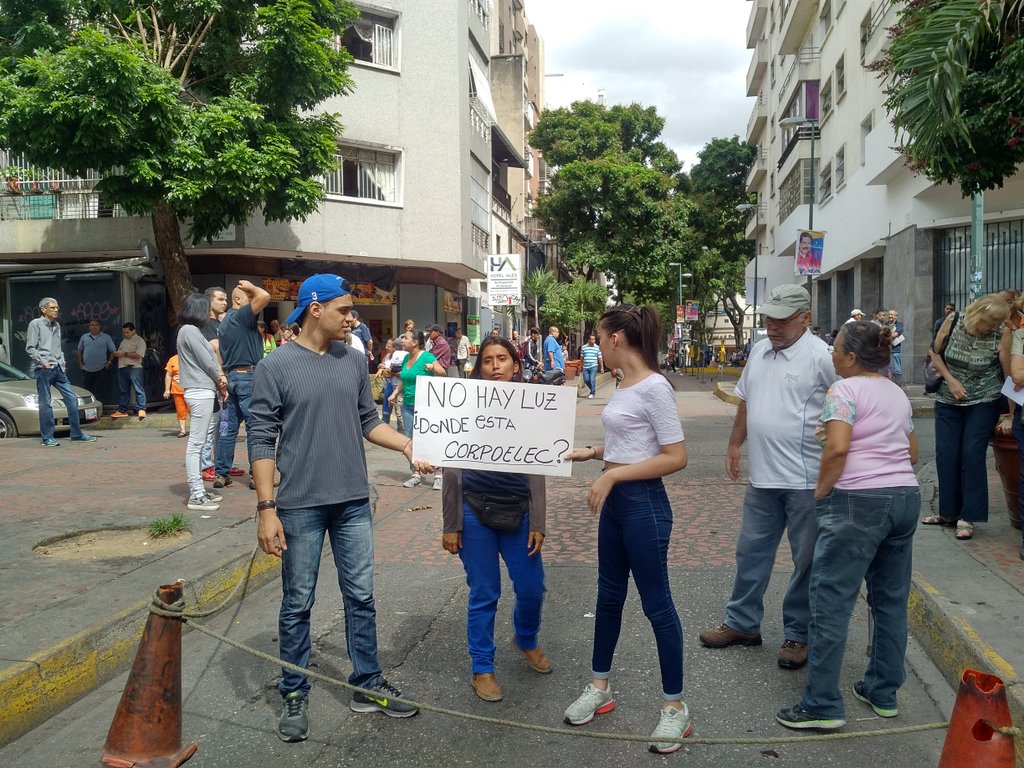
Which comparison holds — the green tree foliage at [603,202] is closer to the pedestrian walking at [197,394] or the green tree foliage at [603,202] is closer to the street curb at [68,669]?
the pedestrian walking at [197,394]

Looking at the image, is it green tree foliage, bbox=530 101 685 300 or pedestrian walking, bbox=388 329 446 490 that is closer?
pedestrian walking, bbox=388 329 446 490

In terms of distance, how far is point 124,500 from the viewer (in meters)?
8.09

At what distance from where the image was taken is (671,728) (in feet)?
11.7

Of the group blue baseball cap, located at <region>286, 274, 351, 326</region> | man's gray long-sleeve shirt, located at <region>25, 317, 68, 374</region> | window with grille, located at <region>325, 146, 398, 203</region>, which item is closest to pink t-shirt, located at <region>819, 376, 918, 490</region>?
blue baseball cap, located at <region>286, 274, 351, 326</region>

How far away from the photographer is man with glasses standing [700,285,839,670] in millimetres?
4344

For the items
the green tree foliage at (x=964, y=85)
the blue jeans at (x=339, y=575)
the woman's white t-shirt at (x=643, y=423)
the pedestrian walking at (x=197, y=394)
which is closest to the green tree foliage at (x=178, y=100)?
the pedestrian walking at (x=197, y=394)

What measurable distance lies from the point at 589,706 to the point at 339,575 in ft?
3.91

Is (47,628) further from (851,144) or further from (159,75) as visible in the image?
(851,144)

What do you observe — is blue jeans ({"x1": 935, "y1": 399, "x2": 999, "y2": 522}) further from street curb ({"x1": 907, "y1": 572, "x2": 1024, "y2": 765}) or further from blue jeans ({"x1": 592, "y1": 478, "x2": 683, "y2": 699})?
blue jeans ({"x1": 592, "y1": 478, "x2": 683, "y2": 699})

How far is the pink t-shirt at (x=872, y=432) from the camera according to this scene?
3.62m

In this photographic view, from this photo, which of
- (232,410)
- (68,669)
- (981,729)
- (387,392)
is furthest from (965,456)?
(387,392)

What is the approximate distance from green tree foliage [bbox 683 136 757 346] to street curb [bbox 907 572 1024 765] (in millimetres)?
46410

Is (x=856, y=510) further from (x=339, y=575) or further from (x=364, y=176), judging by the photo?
(x=364, y=176)

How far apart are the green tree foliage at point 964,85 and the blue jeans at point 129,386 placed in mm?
13439
